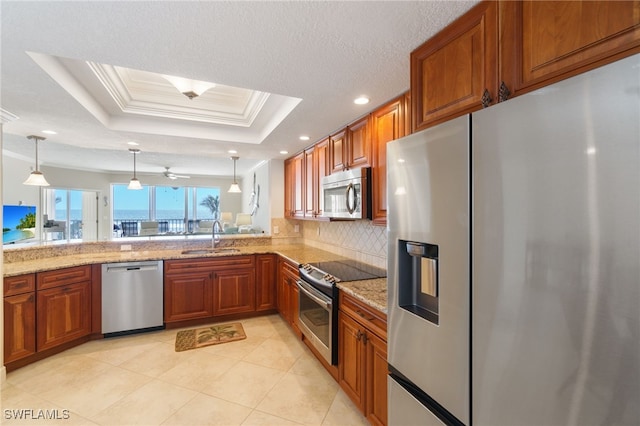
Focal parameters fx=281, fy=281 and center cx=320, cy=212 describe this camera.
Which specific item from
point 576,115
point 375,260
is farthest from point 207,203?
point 576,115

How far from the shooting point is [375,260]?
2.86 meters

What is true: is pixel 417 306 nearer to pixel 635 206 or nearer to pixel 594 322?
pixel 594 322

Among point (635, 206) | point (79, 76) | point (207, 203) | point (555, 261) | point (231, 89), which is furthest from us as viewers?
point (207, 203)

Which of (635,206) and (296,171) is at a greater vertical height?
(296,171)

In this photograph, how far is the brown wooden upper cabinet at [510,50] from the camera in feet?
2.52

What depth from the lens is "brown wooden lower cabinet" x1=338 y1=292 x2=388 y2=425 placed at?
5.48ft

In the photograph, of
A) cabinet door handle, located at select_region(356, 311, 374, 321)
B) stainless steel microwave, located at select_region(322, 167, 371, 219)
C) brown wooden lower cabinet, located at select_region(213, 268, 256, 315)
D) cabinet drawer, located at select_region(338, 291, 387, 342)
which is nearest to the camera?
cabinet drawer, located at select_region(338, 291, 387, 342)

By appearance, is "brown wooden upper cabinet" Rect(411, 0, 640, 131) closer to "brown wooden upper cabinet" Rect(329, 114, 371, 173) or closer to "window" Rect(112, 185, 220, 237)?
"brown wooden upper cabinet" Rect(329, 114, 371, 173)

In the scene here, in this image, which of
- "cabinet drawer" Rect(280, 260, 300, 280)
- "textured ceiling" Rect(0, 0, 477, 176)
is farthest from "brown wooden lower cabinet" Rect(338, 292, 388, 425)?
"textured ceiling" Rect(0, 0, 477, 176)

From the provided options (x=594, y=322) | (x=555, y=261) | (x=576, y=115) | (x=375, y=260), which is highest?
(x=576, y=115)

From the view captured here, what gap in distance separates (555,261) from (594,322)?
158 mm

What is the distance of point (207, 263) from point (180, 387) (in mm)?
1528

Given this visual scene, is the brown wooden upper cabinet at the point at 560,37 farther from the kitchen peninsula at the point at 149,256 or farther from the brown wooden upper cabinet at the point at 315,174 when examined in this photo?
the brown wooden upper cabinet at the point at 315,174

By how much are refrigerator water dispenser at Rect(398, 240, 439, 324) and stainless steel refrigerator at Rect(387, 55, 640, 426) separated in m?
0.01
